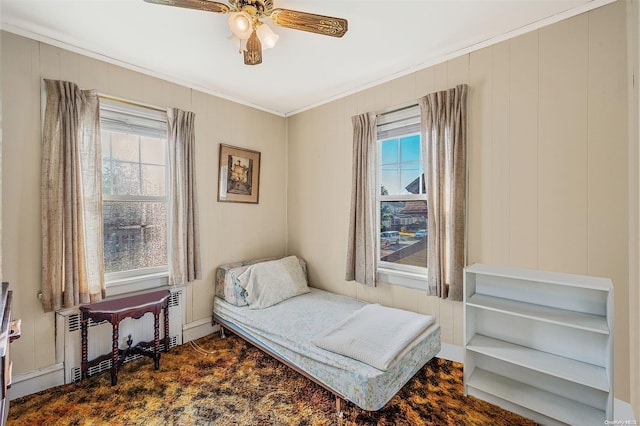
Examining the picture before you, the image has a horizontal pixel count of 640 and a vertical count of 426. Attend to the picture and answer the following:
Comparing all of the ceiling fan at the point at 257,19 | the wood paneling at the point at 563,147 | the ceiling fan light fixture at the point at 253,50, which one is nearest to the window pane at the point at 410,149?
the wood paneling at the point at 563,147

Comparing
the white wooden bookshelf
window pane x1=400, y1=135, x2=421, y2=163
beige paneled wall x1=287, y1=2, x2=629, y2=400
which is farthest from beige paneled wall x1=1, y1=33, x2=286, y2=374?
the white wooden bookshelf

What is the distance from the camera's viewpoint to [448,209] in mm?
2344

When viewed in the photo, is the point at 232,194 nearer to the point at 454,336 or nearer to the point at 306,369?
the point at 306,369

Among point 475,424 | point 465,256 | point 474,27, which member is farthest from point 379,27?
point 475,424

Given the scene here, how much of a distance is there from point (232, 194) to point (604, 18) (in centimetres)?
326

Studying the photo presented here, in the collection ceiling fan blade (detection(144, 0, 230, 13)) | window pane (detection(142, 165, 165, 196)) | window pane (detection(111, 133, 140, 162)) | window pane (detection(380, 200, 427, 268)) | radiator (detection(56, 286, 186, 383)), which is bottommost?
radiator (detection(56, 286, 186, 383))

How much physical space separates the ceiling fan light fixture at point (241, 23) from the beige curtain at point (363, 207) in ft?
4.80

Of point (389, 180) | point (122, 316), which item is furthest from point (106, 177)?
point (389, 180)

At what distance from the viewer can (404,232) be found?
282cm

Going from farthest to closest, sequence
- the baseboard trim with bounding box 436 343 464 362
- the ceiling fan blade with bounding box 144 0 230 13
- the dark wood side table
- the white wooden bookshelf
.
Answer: the baseboard trim with bounding box 436 343 464 362
the dark wood side table
the white wooden bookshelf
the ceiling fan blade with bounding box 144 0 230 13

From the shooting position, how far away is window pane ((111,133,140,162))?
2520 mm

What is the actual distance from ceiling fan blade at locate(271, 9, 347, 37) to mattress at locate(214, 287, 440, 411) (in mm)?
1990

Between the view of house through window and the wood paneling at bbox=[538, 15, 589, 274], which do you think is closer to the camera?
the wood paneling at bbox=[538, 15, 589, 274]

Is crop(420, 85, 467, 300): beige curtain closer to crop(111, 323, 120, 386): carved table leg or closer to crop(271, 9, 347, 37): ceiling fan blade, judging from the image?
crop(271, 9, 347, 37): ceiling fan blade
